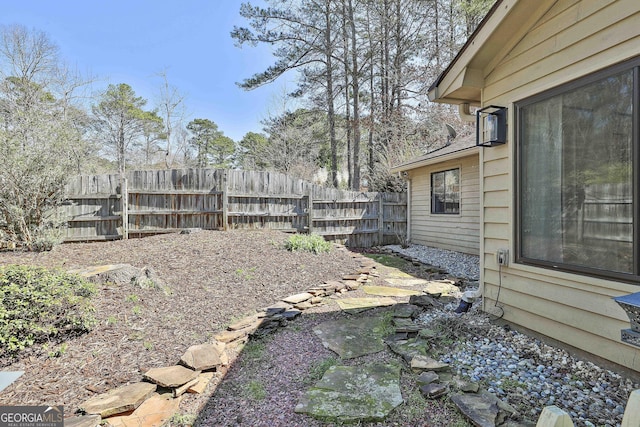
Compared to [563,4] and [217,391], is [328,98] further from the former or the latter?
[217,391]

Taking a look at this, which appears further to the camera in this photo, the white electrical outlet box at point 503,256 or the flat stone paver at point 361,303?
the flat stone paver at point 361,303

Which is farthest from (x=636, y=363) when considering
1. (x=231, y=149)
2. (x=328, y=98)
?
(x=231, y=149)

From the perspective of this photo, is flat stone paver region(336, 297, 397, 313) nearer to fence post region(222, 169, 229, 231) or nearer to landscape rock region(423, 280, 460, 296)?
landscape rock region(423, 280, 460, 296)

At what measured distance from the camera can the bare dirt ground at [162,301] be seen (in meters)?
Result: 2.23

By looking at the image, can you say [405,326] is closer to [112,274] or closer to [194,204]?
[112,274]

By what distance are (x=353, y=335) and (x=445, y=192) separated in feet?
20.0

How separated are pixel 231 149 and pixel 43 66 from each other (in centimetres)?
1195

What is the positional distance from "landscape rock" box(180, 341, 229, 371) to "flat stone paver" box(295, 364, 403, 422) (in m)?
0.83

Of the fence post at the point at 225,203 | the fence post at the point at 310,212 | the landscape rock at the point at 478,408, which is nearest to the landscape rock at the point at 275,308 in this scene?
the landscape rock at the point at 478,408

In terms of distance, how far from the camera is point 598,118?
221 cm

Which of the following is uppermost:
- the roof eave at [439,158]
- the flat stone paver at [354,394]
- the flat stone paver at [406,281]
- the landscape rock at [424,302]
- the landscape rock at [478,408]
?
the roof eave at [439,158]

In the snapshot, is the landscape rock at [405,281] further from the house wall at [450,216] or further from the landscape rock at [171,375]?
the landscape rock at [171,375]

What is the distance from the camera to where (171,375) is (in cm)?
225

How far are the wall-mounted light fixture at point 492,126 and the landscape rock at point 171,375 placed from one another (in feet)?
10.9
